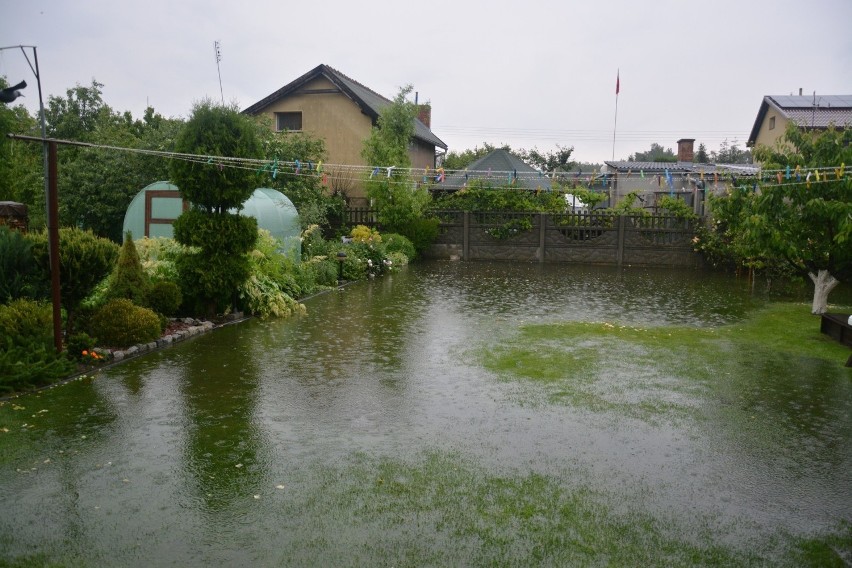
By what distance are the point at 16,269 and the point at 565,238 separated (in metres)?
19.7

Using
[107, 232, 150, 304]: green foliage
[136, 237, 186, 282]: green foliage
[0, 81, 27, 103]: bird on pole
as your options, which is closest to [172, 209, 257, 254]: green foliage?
[136, 237, 186, 282]: green foliage

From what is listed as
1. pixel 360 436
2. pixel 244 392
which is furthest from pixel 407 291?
pixel 360 436

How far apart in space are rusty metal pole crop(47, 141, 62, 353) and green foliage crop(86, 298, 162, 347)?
0.91 m

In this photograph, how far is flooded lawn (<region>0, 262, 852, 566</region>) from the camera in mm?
4387

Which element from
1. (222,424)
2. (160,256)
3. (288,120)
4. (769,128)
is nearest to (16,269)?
(222,424)

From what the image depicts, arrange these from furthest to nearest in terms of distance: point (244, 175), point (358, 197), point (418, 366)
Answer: point (358, 197) → point (244, 175) → point (418, 366)

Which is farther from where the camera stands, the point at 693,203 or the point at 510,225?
the point at 693,203

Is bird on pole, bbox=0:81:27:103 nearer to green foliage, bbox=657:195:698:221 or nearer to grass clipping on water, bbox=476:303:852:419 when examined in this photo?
grass clipping on water, bbox=476:303:852:419

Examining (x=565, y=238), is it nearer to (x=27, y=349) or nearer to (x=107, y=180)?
(x=107, y=180)

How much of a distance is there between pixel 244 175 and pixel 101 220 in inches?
408

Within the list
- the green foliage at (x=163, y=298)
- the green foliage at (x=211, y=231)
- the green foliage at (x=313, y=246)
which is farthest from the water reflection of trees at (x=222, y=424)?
the green foliage at (x=313, y=246)

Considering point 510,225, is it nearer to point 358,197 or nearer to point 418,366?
point 358,197

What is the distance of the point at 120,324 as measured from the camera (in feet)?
30.2

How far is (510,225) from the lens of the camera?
83.6 ft
